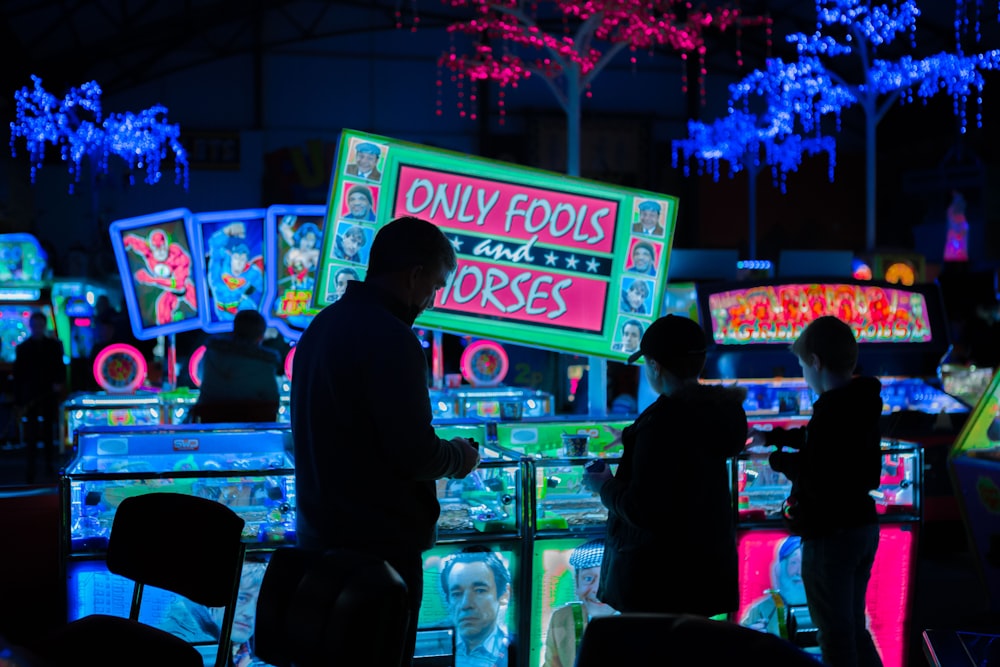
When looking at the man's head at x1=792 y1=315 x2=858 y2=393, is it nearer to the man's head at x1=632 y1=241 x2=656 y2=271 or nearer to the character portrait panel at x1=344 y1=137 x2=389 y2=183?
the man's head at x1=632 y1=241 x2=656 y2=271

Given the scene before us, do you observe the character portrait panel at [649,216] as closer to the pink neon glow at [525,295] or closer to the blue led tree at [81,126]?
the pink neon glow at [525,295]

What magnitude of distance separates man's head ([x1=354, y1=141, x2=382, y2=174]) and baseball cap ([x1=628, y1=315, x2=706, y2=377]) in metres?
2.19

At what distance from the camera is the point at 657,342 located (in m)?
2.62

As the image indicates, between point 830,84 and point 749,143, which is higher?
point 830,84

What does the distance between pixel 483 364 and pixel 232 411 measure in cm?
354

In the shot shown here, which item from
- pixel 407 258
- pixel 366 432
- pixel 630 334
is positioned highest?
pixel 407 258

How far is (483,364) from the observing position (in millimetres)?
8992

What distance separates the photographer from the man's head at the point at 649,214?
179 inches

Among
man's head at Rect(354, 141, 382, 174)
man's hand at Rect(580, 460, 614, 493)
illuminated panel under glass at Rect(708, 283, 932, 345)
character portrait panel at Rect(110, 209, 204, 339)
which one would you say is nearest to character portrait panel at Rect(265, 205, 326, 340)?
character portrait panel at Rect(110, 209, 204, 339)

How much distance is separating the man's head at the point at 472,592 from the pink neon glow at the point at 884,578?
2.95 ft

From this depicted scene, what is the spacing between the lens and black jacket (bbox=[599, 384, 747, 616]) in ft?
8.25

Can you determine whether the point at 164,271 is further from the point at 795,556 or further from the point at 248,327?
the point at 795,556

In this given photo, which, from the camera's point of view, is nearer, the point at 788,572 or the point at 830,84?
the point at 788,572

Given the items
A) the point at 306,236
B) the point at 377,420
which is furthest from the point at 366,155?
the point at 306,236
